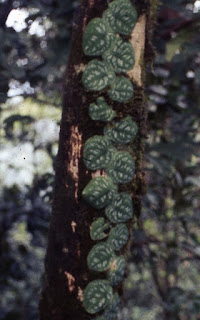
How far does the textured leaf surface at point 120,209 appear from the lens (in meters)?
0.69

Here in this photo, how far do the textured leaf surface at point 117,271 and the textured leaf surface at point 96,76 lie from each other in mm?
364

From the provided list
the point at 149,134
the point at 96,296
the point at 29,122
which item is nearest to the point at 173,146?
the point at 149,134

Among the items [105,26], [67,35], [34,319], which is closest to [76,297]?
[105,26]

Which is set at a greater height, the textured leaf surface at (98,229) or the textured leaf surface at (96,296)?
the textured leaf surface at (98,229)

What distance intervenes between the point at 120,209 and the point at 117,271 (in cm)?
13

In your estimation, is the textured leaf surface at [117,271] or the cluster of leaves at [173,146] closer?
the textured leaf surface at [117,271]

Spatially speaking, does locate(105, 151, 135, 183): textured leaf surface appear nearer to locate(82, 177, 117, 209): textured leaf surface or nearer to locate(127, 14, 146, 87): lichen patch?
locate(82, 177, 117, 209): textured leaf surface

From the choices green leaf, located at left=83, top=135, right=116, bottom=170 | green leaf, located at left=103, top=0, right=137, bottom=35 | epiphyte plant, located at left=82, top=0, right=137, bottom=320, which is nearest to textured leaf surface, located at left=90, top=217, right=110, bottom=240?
epiphyte plant, located at left=82, top=0, right=137, bottom=320

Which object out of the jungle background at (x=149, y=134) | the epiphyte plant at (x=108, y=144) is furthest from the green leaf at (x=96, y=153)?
the jungle background at (x=149, y=134)

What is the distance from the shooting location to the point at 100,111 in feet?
2.23

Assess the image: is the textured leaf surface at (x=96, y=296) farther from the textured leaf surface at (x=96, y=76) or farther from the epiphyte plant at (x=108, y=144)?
the textured leaf surface at (x=96, y=76)

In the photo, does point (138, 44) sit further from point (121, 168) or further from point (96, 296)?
point (96, 296)

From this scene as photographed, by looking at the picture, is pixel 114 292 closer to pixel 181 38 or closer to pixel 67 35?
pixel 181 38

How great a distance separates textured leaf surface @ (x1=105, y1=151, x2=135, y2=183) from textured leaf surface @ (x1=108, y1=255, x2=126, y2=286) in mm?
172
